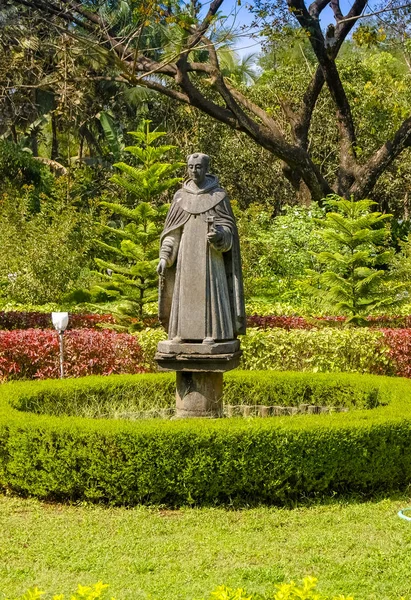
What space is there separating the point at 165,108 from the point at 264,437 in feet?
69.7

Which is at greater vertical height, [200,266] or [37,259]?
[37,259]

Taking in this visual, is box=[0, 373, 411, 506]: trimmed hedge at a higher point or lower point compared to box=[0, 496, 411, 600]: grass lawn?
higher

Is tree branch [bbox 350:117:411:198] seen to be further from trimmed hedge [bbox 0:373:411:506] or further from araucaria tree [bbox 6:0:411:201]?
trimmed hedge [bbox 0:373:411:506]

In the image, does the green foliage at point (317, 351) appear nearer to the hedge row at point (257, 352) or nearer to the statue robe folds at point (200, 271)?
the hedge row at point (257, 352)

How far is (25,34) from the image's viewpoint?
51.8 ft

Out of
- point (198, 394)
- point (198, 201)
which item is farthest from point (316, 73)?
point (198, 394)

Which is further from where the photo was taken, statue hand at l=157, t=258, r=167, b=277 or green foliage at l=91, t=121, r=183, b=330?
green foliage at l=91, t=121, r=183, b=330

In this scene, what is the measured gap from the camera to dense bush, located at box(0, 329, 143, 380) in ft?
31.6

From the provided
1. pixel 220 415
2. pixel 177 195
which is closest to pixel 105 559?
pixel 220 415

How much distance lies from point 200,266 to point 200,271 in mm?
41

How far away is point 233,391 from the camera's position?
27.3 ft

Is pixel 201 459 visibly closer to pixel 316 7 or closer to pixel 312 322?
pixel 312 322

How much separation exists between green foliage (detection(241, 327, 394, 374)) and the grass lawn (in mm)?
3740

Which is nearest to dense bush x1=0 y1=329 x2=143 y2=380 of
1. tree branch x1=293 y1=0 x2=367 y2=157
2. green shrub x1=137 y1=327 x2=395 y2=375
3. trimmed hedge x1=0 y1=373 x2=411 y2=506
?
green shrub x1=137 y1=327 x2=395 y2=375
